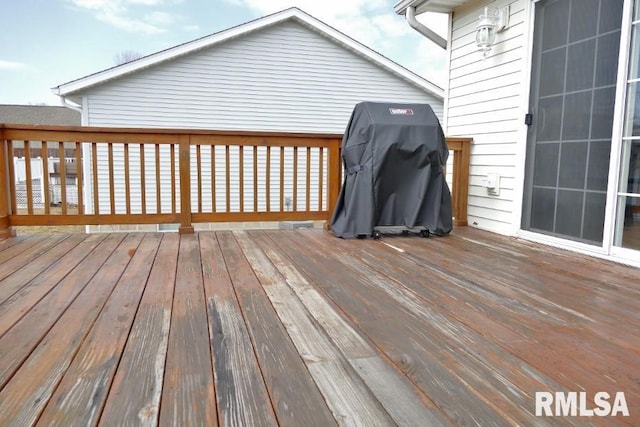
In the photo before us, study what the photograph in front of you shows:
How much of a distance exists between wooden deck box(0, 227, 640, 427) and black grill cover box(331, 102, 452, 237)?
2.63 feet

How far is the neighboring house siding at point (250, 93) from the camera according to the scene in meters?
7.70

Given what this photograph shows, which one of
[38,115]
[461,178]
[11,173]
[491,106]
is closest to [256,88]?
[461,178]

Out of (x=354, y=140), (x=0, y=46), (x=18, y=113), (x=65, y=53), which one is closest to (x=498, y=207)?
(x=354, y=140)

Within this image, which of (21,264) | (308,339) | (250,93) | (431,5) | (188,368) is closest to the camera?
(188,368)

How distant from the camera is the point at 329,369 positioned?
4.04 feet

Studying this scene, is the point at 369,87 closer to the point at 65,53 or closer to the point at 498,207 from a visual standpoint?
the point at 498,207

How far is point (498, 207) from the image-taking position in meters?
3.74

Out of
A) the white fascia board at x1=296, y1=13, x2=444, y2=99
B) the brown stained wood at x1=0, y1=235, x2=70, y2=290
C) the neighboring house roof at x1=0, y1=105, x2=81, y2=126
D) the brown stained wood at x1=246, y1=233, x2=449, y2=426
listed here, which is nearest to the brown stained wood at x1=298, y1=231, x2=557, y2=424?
the brown stained wood at x1=246, y1=233, x2=449, y2=426

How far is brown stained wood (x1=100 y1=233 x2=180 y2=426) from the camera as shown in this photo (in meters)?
1.00

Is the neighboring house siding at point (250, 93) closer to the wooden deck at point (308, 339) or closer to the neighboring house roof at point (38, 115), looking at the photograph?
the wooden deck at point (308, 339)

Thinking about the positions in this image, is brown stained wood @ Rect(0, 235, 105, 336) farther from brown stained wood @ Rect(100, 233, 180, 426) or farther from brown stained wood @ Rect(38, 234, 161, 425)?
brown stained wood @ Rect(100, 233, 180, 426)

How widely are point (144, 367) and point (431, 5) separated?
14.2 ft

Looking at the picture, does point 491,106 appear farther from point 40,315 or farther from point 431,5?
point 40,315

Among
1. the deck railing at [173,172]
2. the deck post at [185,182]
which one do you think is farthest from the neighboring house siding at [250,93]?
the deck post at [185,182]
